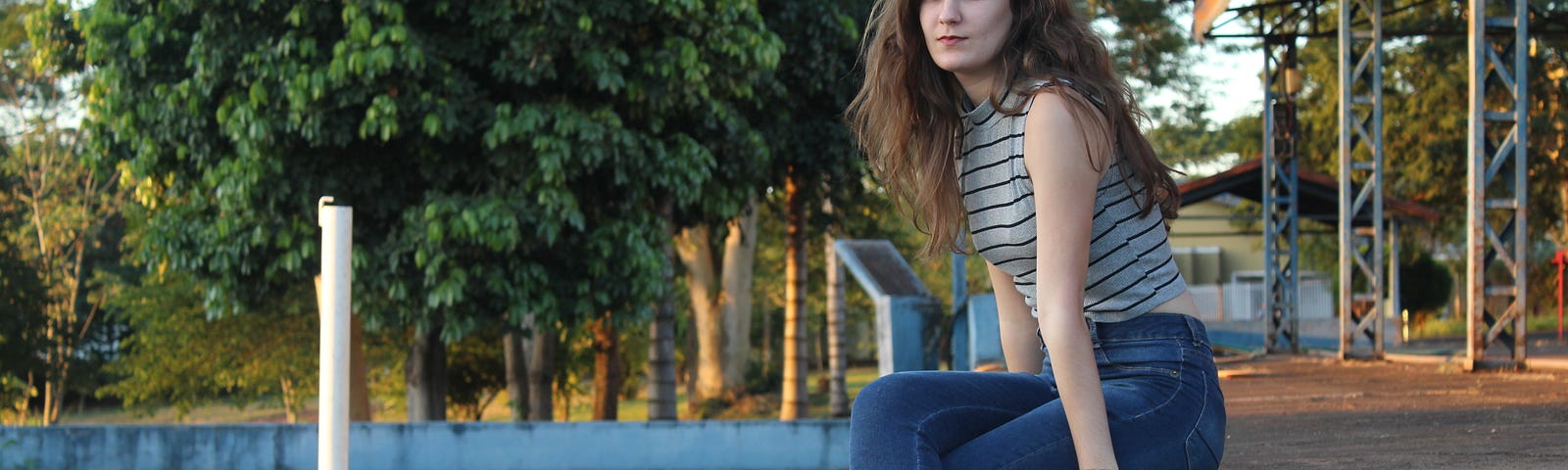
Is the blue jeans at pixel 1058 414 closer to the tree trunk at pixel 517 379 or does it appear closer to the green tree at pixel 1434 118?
the tree trunk at pixel 517 379

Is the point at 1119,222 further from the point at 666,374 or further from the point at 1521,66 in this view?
the point at 666,374

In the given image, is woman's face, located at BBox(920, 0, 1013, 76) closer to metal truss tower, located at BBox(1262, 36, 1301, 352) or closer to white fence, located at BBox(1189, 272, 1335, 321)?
metal truss tower, located at BBox(1262, 36, 1301, 352)

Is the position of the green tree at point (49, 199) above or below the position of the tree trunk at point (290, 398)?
above

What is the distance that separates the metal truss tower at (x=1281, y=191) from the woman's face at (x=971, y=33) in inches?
601

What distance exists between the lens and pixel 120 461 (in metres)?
8.92

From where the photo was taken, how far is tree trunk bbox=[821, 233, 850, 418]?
1836 centimetres

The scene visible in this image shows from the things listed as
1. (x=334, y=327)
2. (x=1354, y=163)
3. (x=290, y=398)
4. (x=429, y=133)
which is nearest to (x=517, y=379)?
(x=290, y=398)

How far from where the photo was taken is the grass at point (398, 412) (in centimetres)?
2344

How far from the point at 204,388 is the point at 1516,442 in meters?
21.2

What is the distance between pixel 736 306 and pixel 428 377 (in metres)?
9.57

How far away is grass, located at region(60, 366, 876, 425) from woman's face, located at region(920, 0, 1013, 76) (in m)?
19.7

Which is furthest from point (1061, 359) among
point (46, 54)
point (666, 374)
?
point (666, 374)

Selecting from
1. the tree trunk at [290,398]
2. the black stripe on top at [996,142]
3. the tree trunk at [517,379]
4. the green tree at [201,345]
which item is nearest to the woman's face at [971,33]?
the black stripe on top at [996,142]

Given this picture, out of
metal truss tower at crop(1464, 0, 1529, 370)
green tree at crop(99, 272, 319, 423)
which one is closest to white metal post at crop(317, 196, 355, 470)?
metal truss tower at crop(1464, 0, 1529, 370)
